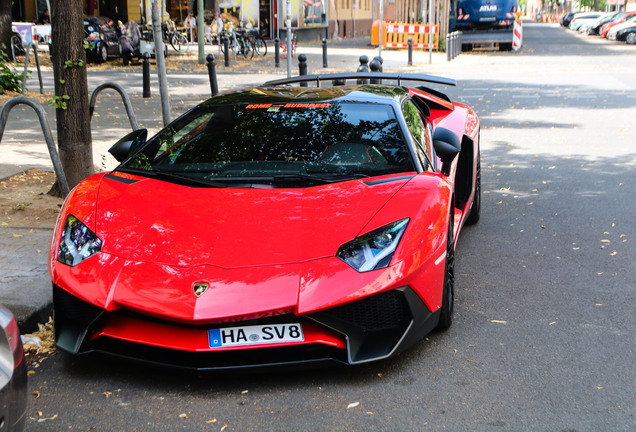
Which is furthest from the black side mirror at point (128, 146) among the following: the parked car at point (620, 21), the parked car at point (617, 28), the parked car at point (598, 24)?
the parked car at point (598, 24)

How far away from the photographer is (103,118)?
44.6ft

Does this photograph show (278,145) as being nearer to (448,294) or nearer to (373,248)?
(373,248)

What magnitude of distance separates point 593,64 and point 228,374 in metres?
26.9

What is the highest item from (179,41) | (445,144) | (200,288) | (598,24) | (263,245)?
(598,24)

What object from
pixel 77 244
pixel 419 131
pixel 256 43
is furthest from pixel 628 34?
pixel 77 244

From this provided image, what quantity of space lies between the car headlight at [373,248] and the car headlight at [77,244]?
1.20m

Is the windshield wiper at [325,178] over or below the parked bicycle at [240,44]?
below

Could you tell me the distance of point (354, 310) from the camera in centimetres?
358

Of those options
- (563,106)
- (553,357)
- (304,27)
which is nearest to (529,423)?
(553,357)

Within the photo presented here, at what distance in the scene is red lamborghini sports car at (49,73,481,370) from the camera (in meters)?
3.52

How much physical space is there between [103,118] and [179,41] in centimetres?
1900

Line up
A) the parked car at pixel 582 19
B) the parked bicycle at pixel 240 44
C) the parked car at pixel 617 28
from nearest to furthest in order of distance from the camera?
the parked bicycle at pixel 240 44 → the parked car at pixel 617 28 → the parked car at pixel 582 19

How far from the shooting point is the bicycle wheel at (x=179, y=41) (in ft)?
104

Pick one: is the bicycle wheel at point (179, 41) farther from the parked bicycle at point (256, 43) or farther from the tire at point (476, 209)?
the tire at point (476, 209)
